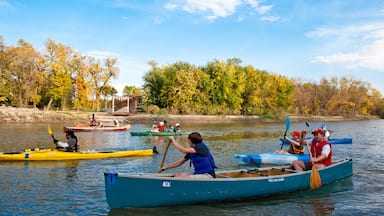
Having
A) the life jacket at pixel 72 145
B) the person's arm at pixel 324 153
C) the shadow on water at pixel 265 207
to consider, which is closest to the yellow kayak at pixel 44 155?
the life jacket at pixel 72 145

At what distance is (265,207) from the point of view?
922cm

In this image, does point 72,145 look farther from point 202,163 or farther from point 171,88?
point 171,88

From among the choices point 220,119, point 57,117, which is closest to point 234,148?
point 57,117

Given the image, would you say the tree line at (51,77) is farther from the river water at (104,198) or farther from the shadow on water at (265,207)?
the shadow on water at (265,207)

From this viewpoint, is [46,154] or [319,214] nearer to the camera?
[319,214]

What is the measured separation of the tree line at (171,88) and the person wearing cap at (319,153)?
4729 centimetres

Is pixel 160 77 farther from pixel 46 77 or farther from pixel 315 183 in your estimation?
pixel 315 183

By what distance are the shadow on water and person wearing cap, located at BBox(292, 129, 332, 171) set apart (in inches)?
32.7

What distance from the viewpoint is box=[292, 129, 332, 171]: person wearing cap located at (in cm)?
1081

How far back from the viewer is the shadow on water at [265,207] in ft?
27.5

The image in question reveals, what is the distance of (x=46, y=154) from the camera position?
14781 millimetres

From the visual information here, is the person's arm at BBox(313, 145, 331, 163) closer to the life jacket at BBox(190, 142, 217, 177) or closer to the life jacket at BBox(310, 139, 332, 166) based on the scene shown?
the life jacket at BBox(310, 139, 332, 166)

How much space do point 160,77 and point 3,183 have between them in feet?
180

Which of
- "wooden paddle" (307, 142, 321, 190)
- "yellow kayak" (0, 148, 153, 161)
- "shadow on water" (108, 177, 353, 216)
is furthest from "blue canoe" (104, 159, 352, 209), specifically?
"yellow kayak" (0, 148, 153, 161)
